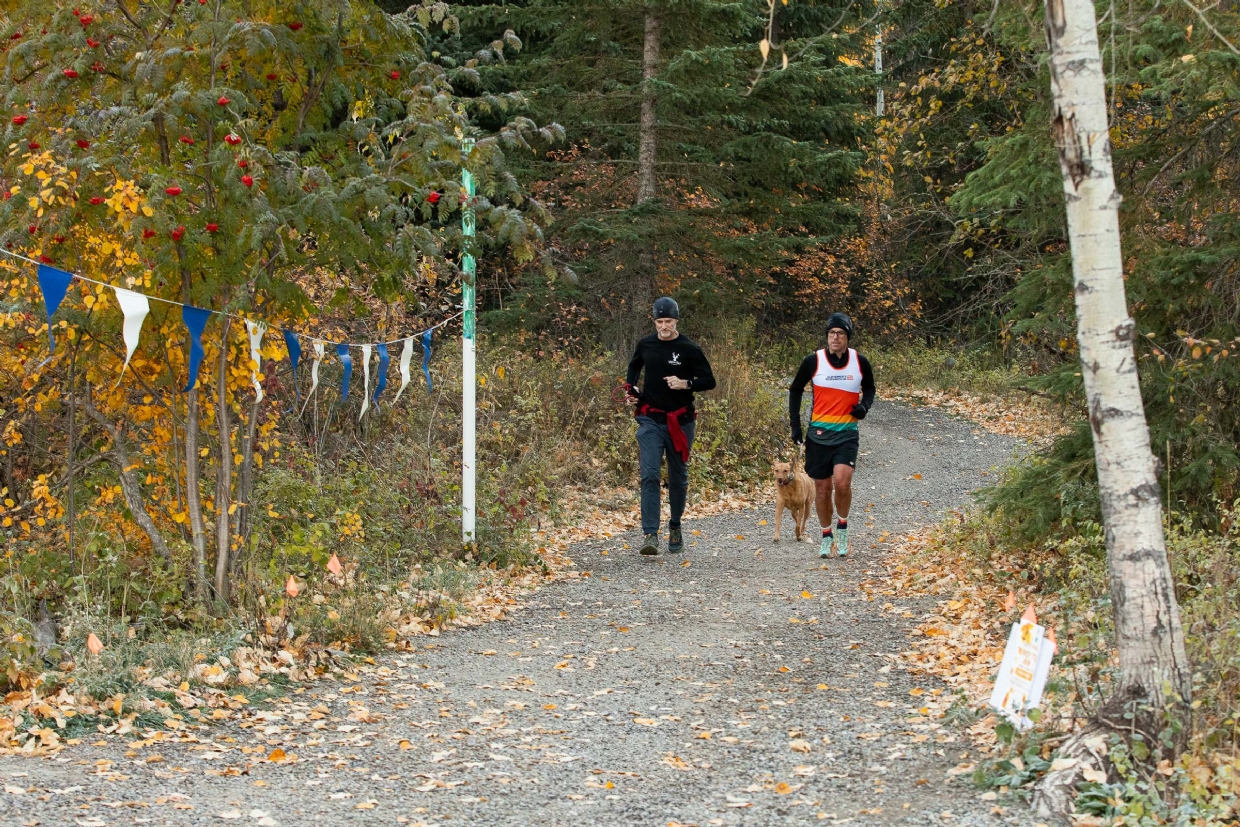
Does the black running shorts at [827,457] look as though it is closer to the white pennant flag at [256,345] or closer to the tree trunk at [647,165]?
the white pennant flag at [256,345]

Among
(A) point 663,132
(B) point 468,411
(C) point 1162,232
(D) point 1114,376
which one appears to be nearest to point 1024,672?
(D) point 1114,376

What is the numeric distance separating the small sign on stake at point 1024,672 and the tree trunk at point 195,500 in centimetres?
469

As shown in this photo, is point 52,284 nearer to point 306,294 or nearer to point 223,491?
point 223,491

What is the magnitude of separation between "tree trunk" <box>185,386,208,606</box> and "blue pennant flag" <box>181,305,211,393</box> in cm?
45

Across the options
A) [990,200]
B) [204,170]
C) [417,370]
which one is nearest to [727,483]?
[417,370]

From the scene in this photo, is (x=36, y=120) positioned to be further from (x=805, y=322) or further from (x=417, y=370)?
(x=805, y=322)

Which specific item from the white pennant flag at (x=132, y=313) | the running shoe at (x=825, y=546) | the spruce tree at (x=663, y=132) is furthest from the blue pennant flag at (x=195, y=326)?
the spruce tree at (x=663, y=132)

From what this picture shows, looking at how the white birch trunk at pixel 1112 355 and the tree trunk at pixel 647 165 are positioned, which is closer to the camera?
the white birch trunk at pixel 1112 355

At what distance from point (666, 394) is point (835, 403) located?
1406 millimetres

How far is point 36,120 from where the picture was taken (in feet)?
22.9

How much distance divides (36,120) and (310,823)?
15.4 feet

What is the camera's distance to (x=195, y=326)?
659 centimetres

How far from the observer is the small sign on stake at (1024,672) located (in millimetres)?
4707

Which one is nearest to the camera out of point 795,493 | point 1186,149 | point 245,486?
point 1186,149
